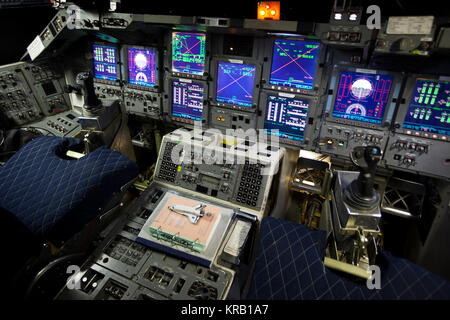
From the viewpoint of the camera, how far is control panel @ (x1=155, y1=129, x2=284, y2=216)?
7.40 ft

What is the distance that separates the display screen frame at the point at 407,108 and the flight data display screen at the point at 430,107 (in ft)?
0.07

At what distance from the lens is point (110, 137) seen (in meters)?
2.79

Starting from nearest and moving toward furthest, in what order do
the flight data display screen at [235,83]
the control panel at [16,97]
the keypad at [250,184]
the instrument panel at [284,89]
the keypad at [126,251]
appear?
the keypad at [126,251]
the keypad at [250,184]
the instrument panel at [284,89]
the flight data display screen at [235,83]
the control panel at [16,97]

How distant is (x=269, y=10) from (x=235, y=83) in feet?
2.69

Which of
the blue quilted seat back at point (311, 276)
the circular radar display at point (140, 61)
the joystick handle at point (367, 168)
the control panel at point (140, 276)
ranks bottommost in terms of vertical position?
the control panel at point (140, 276)

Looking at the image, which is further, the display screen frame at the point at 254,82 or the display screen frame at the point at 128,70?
the display screen frame at the point at 128,70

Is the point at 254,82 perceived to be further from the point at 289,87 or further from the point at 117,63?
the point at 117,63

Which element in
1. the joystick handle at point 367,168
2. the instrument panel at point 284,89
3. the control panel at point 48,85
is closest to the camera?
the joystick handle at point 367,168

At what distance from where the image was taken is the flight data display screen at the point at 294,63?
2656 millimetres

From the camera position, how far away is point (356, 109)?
2646 mm

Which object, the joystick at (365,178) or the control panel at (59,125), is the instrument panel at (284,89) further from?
the joystick at (365,178)

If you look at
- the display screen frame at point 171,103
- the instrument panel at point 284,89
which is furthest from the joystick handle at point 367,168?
the display screen frame at point 171,103

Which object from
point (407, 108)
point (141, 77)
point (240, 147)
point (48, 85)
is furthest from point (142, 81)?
point (407, 108)

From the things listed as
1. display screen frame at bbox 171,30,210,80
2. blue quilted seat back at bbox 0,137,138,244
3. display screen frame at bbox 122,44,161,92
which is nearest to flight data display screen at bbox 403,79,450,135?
display screen frame at bbox 171,30,210,80
